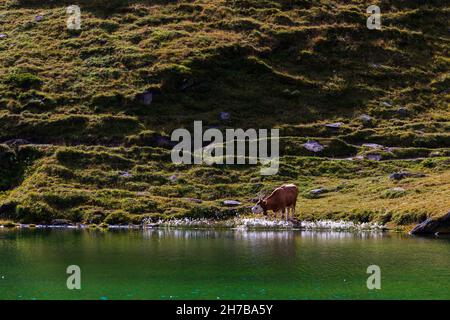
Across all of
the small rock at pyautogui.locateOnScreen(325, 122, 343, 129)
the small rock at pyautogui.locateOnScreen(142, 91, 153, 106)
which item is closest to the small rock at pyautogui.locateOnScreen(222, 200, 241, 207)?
the small rock at pyautogui.locateOnScreen(325, 122, 343, 129)

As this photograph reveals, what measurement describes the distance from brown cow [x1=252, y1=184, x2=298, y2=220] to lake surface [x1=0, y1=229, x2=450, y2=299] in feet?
28.3

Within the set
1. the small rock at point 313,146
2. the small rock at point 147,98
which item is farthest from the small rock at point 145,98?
the small rock at point 313,146

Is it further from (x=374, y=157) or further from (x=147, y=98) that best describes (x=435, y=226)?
(x=147, y=98)

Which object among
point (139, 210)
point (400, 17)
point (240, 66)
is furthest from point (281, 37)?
point (139, 210)

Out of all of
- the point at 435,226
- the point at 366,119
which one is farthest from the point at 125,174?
the point at 435,226

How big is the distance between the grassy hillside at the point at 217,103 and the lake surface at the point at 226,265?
13010 mm

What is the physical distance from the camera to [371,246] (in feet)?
151

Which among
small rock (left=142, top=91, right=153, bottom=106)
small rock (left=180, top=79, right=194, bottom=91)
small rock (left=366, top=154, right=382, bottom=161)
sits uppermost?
small rock (left=180, top=79, right=194, bottom=91)

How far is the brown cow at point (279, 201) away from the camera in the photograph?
6406cm

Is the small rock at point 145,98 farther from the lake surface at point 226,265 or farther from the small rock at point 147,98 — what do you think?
the lake surface at point 226,265

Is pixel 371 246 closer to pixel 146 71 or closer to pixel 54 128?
pixel 54 128

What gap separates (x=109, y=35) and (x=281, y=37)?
27.8m

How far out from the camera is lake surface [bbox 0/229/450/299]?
3062cm

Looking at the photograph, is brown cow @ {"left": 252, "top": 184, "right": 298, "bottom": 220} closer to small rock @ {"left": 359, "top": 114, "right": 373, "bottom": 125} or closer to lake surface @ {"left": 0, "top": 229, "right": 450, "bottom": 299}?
lake surface @ {"left": 0, "top": 229, "right": 450, "bottom": 299}
